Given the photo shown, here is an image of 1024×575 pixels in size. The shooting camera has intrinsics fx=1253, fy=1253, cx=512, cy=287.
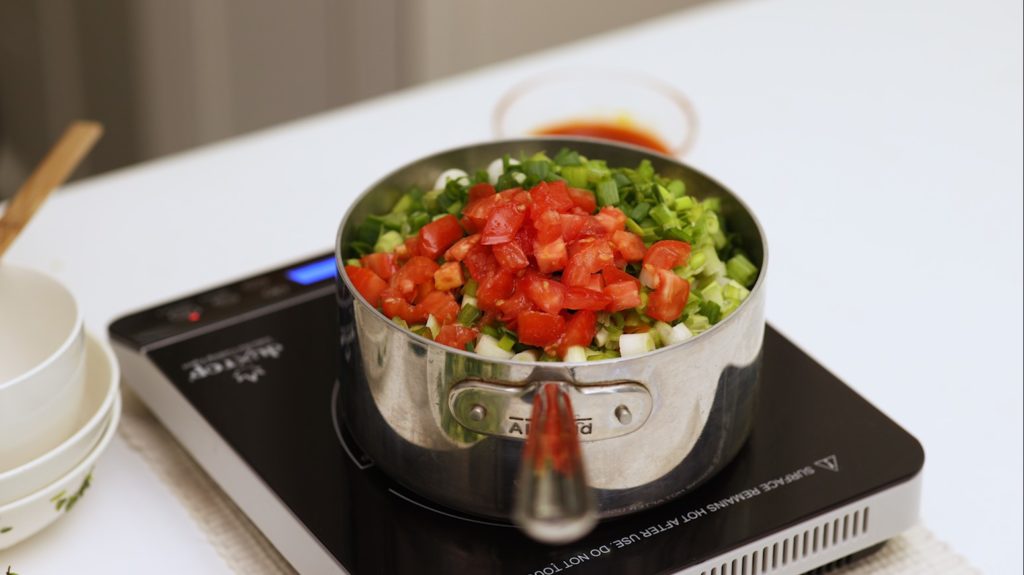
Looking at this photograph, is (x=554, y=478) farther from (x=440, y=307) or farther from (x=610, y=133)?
(x=610, y=133)

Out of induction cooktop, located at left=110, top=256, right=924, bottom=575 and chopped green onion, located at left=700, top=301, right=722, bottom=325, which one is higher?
chopped green onion, located at left=700, top=301, right=722, bottom=325

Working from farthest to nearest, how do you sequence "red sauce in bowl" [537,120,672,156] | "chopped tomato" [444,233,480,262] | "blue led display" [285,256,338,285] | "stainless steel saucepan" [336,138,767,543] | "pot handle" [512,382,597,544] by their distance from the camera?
1. "red sauce in bowl" [537,120,672,156]
2. "blue led display" [285,256,338,285]
3. "chopped tomato" [444,233,480,262]
4. "stainless steel saucepan" [336,138,767,543]
5. "pot handle" [512,382,597,544]

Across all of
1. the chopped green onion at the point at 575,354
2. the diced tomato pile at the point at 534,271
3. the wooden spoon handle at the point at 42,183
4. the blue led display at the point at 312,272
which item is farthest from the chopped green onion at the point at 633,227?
the wooden spoon handle at the point at 42,183

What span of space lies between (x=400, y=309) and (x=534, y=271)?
9 centimetres

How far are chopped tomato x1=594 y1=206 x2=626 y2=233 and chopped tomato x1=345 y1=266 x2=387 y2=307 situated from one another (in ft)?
0.52

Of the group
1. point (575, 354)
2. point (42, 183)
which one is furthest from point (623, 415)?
point (42, 183)

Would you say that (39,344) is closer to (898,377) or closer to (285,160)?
(285,160)

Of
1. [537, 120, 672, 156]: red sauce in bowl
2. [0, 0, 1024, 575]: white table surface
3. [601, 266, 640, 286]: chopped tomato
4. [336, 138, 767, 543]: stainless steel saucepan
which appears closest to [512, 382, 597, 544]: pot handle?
[336, 138, 767, 543]: stainless steel saucepan

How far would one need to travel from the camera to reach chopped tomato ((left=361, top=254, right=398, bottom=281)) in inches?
34.6

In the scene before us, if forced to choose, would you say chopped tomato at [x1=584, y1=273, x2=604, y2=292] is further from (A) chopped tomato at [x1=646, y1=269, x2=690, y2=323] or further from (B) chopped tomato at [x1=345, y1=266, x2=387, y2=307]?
(B) chopped tomato at [x1=345, y1=266, x2=387, y2=307]

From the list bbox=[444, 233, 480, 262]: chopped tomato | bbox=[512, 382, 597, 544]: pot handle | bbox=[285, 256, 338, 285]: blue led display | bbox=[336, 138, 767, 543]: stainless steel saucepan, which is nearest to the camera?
bbox=[512, 382, 597, 544]: pot handle

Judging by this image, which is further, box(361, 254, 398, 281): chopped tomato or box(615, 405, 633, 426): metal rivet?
box(361, 254, 398, 281): chopped tomato

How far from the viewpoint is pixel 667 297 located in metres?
0.80

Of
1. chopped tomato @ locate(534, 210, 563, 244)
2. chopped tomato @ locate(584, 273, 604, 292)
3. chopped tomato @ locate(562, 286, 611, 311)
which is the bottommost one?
chopped tomato @ locate(562, 286, 611, 311)
